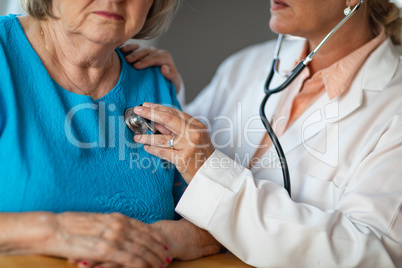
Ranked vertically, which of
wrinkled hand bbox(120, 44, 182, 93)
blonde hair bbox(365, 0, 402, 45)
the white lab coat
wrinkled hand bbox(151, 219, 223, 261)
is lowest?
wrinkled hand bbox(151, 219, 223, 261)

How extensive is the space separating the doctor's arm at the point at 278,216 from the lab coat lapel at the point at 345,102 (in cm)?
25

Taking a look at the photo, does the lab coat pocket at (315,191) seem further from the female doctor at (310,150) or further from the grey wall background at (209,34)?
the grey wall background at (209,34)

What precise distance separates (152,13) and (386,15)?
79 cm

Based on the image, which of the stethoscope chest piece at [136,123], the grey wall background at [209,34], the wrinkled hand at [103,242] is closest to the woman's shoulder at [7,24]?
the stethoscope chest piece at [136,123]

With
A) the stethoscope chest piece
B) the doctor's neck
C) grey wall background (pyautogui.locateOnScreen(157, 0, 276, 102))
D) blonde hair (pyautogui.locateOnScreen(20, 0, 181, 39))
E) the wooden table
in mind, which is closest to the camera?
the wooden table

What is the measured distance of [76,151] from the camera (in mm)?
1059

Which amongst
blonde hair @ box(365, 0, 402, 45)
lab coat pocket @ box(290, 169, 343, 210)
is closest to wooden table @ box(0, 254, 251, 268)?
lab coat pocket @ box(290, 169, 343, 210)

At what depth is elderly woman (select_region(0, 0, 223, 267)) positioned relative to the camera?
0.94 meters

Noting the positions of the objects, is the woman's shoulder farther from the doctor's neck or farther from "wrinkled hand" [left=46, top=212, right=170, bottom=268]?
the doctor's neck

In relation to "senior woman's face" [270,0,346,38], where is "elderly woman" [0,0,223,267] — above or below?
below

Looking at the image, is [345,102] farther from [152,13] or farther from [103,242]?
[103,242]

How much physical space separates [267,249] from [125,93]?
548 millimetres

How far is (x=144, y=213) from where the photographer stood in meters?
1.15

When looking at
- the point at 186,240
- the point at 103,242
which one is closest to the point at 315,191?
the point at 186,240
